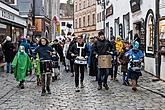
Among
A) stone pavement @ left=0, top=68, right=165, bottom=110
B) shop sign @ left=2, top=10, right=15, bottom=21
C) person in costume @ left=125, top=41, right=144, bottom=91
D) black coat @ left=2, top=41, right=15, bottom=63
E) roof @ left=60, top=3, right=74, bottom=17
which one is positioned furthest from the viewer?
roof @ left=60, top=3, right=74, bottom=17

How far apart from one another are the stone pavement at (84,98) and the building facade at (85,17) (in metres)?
36.7

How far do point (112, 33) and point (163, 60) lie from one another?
57.9ft

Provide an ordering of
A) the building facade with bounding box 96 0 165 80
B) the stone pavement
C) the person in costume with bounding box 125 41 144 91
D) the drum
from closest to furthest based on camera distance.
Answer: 1. the stone pavement
2. the drum
3. the person in costume with bounding box 125 41 144 91
4. the building facade with bounding box 96 0 165 80

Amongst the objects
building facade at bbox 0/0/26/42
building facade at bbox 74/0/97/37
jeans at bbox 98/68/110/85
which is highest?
building facade at bbox 74/0/97/37

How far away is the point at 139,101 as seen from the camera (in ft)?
32.9

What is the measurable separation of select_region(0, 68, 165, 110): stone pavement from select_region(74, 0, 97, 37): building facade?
36.7 metres

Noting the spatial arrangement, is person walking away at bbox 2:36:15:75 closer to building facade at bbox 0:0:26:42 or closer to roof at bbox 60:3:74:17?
building facade at bbox 0:0:26:42

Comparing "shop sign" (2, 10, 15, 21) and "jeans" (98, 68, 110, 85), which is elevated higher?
"shop sign" (2, 10, 15, 21)

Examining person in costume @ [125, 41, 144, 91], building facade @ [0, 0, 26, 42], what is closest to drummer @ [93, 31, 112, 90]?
person in costume @ [125, 41, 144, 91]

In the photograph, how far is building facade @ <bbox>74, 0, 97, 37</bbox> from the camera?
54031 millimetres

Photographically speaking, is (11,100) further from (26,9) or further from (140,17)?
(26,9)

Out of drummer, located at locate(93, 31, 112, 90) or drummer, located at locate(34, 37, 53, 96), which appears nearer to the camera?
drummer, located at locate(34, 37, 53, 96)

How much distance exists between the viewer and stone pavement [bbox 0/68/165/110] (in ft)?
30.5

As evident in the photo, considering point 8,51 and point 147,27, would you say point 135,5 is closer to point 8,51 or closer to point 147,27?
point 147,27
